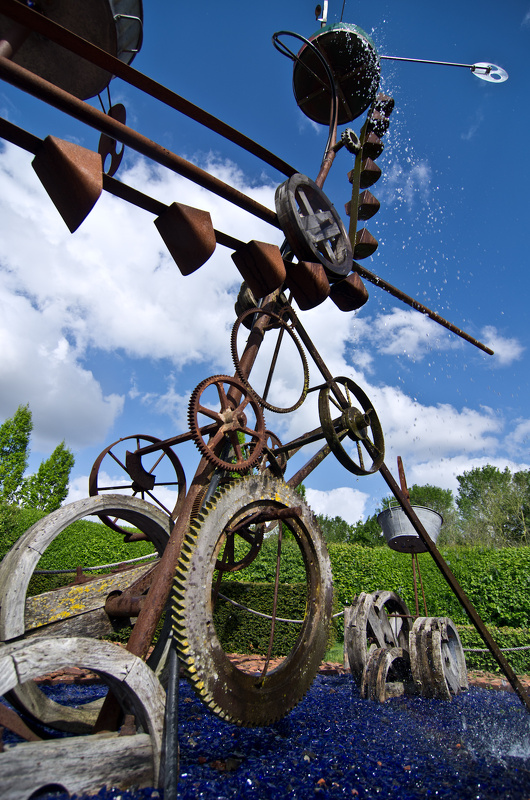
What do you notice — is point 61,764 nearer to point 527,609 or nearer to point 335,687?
point 335,687

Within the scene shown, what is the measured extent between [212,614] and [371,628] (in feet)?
11.6

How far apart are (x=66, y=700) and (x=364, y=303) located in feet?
14.8

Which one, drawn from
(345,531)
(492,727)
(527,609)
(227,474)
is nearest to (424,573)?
(527,609)

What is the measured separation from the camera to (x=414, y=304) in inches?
212

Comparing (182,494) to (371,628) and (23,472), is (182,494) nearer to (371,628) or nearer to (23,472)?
(371,628)

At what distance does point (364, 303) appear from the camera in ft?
14.7

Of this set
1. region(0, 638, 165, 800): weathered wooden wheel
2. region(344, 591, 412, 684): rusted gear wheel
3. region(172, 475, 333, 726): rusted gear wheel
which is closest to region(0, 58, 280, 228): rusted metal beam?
region(172, 475, 333, 726): rusted gear wheel

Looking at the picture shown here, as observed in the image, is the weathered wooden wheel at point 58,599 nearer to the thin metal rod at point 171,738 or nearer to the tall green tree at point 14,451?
the thin metal rod at point 171,738

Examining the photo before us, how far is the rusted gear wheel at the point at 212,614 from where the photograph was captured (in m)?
2.31

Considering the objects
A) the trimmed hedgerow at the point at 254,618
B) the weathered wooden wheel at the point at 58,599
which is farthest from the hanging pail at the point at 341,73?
the trimmed hedgerow at the point at 254,618

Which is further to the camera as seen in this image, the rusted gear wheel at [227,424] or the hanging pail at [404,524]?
the hanging pail at [404,524]

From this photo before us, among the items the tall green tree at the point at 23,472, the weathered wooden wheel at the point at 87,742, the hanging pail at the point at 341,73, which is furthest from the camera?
the tall green tree at the point at 23,472

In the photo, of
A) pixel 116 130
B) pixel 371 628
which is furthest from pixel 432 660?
pixel 116 130

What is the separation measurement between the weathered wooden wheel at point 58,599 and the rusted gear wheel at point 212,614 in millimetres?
1194
